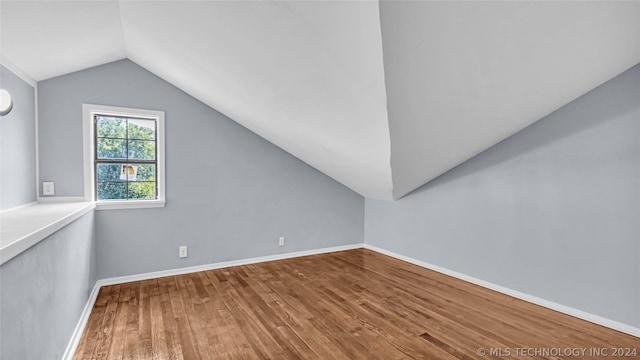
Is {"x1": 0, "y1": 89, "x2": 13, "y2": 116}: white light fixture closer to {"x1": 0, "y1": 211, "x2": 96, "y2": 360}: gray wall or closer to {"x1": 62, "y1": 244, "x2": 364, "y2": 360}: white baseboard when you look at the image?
{"x1": 0, "y1": 211, "x2": 96, "y2": 360}: gray wall

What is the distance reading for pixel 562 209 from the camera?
9.27ft

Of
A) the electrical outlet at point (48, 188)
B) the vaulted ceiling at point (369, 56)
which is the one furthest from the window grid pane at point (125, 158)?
the vaulted ceiling at point (369, 56)

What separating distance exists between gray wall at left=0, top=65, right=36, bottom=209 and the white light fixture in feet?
0.15

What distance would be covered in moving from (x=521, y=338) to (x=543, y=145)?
1730mm

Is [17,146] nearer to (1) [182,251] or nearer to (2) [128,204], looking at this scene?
(2) [128,204]

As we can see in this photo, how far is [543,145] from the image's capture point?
2.96 metres

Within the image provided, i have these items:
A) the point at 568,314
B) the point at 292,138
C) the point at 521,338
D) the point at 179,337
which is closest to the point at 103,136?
the point at 292,138

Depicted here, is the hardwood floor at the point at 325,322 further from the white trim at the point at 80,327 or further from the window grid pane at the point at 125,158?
the window grid pane at the point at 125,158

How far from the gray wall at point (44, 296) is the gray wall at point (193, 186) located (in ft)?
3.04

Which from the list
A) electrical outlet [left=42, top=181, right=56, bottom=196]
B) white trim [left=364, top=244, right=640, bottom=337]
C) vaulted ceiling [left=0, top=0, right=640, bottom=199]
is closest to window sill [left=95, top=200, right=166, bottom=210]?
electrical outlet [left=42, top=181, right=56, bottom=196]

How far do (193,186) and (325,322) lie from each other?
2288 mm

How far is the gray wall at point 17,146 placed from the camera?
2277 mm

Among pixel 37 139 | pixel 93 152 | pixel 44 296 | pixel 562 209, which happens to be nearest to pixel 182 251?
pixel 93 152

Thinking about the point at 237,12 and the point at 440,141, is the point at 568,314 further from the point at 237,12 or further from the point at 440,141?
the point at 237,12
